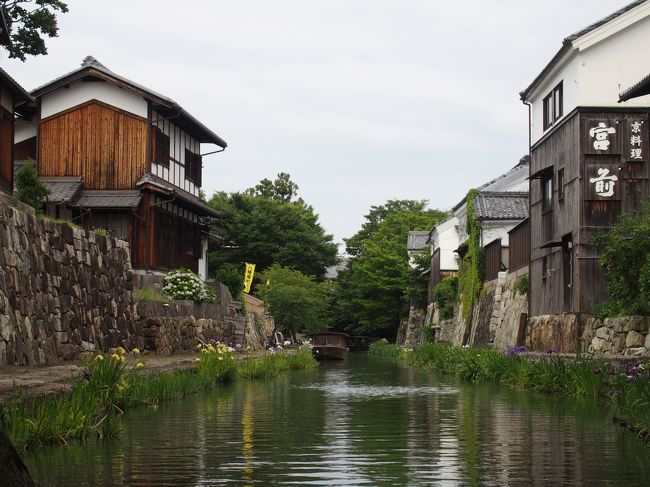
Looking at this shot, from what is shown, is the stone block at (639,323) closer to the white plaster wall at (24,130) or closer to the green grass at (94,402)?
the green grass at (94,402)

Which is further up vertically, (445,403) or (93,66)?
(93,66)

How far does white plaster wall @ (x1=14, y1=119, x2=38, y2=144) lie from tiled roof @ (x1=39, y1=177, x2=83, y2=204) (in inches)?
99.0

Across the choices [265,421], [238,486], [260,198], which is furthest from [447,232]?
[238,486]

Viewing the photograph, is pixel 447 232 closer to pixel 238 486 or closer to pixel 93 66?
pixel 93 66

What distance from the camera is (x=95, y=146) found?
35.2 meters

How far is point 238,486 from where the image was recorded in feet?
26.2

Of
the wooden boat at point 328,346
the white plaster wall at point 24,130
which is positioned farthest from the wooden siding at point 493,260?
the white plaster wall at point 24,130

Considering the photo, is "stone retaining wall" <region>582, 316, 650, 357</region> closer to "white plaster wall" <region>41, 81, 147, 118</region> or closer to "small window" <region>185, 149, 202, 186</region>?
"white plaster wall" <region>41, 81, 147, 118</region>

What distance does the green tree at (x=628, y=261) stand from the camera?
22.8 m

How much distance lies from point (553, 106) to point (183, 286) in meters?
14.4

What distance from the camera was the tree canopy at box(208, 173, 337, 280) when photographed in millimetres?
70500

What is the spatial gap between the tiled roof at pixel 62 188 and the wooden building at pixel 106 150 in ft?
0.12

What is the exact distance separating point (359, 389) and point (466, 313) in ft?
83.8

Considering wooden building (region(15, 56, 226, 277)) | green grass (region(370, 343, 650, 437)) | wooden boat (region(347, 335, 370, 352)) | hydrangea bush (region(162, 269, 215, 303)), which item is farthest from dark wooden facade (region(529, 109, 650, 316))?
wooden boat (region(347, 335, 370, 352))
